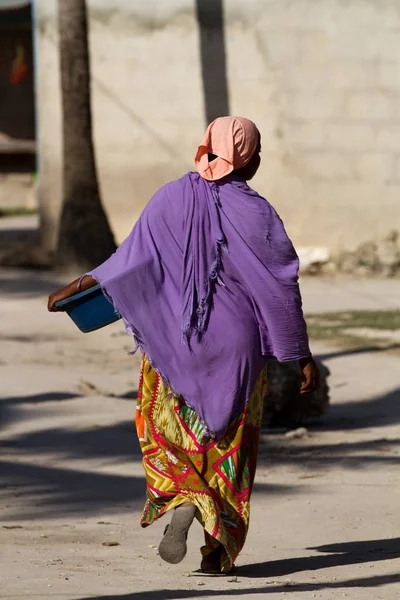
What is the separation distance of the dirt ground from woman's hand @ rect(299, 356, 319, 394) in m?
0.63

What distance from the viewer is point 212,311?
4.38m

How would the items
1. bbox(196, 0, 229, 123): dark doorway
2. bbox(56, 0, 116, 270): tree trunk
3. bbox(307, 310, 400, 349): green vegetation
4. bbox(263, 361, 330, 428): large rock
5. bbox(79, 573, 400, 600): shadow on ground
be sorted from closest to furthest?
bbox(79, 573, 400, 600): shadow on ground < bbox(263, 361, 330, 428): large rock < bbox(307, 310, 400, 349): green vegetation < bbox(56, 0, 116, 270): tree trunk < bbox(196, 0, 229, 123): dark doorway

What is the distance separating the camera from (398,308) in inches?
467

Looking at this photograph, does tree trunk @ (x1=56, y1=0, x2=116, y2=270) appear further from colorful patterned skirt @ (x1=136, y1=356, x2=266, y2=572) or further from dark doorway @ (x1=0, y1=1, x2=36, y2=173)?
dark doorway @ (x1=0, y1=1, x2=36, y2=173)

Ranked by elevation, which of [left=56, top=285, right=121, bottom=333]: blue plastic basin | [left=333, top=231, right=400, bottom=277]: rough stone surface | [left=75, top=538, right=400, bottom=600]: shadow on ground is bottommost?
[left=333, top=231, right=400, bottom=277]: rough stone surface

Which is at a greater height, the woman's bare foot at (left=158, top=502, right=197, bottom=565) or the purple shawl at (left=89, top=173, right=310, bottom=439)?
the purple shawl at (left=89, top=173, right=310, bottom=439)

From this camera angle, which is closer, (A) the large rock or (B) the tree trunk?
(A) the large rock

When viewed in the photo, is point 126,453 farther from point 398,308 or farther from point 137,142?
point 137,142

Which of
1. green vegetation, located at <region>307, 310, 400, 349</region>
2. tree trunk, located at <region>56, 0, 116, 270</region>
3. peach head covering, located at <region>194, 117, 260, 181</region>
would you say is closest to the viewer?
peach head covering, located at <region>194, 117, 260, 181</region>

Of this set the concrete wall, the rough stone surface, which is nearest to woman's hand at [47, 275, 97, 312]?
the rough stone surface

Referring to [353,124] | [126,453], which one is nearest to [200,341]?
[126,453]

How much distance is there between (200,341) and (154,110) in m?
11.0

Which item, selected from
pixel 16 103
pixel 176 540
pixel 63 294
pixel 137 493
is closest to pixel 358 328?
pixel 137 493

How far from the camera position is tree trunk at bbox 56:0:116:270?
45.4 feet
